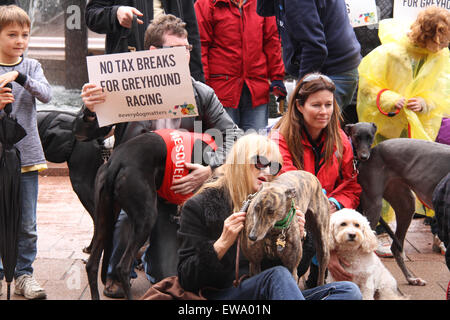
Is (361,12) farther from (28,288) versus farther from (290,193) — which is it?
(28,288)

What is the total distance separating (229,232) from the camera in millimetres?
2768

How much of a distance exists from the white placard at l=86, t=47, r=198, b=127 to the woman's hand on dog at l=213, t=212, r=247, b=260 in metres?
0.96

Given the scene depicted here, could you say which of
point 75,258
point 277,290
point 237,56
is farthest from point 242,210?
point 237,56

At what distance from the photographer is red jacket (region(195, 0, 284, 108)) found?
516 cm

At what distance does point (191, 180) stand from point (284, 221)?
92cm

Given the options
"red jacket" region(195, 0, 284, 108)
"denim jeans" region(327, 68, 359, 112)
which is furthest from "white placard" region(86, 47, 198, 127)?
"red jacket" region(195, 0, 284, 108)

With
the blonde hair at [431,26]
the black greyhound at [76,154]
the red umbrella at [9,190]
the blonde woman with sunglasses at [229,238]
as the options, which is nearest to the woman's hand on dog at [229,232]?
the blonde woman with sunglasses at [229,238]

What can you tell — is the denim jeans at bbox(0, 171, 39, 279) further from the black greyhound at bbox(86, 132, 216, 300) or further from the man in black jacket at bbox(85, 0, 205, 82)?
the man in black jacket at bbox(85, 0, 205, 82)

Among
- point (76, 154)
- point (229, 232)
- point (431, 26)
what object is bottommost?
point (76, 154)

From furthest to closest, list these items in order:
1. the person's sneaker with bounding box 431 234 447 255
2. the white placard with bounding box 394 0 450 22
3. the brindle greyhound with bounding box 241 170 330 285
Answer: the white placard with bounding box 394 0 450 22
the person's sneaker with bounding box 431 234 447 255
the brindle greyhound with bounding box 241 170 330 285

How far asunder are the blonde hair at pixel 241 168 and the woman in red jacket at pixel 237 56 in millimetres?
2097

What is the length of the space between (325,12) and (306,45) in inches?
12.1

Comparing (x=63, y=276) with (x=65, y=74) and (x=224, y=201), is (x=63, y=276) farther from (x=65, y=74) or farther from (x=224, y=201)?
(x=65, y=74)
